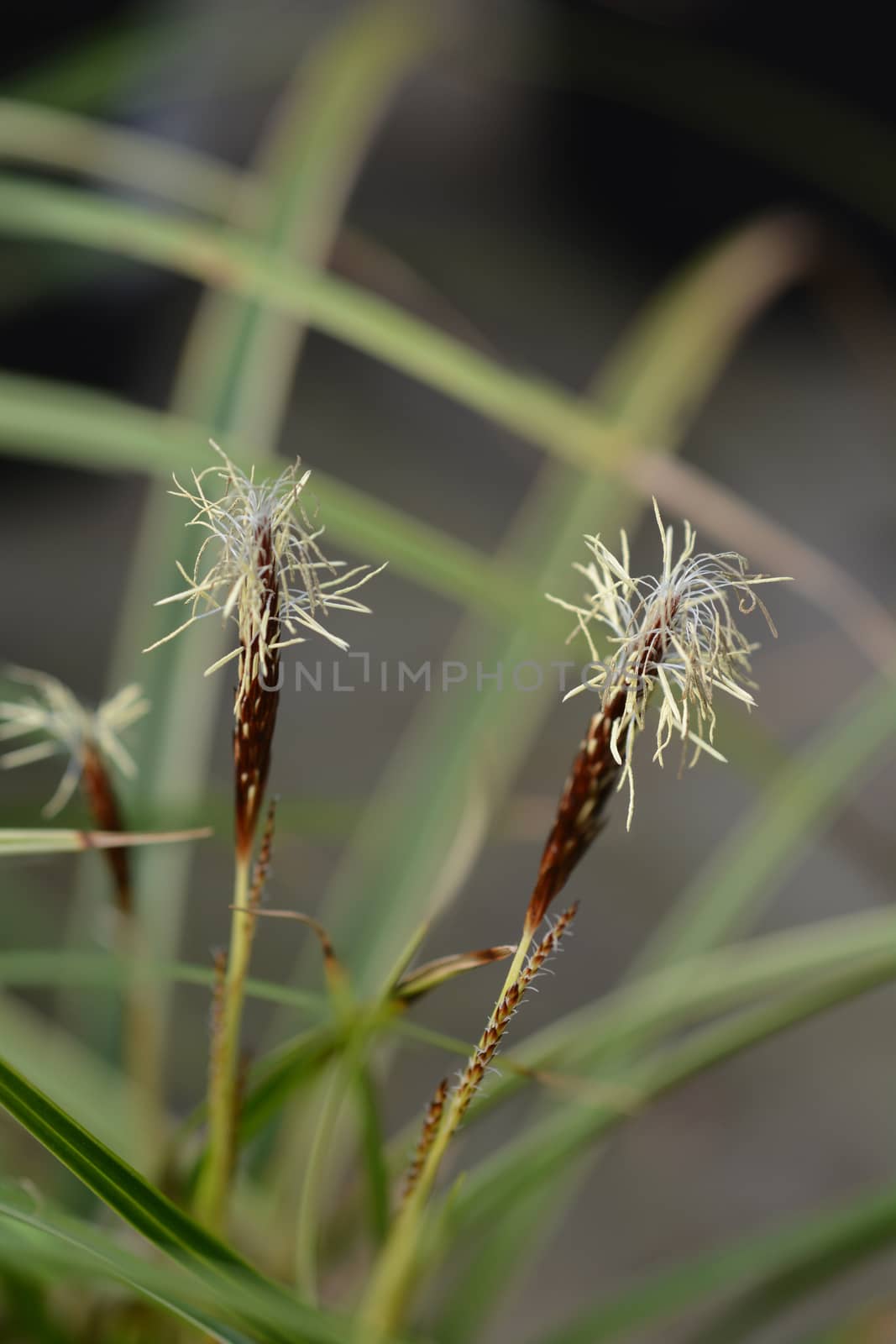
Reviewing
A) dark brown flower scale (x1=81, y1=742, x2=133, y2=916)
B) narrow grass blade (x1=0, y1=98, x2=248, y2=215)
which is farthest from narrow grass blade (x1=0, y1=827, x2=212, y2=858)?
narrow grass blade (x1=0, y1=98, x2=248, y2=215)

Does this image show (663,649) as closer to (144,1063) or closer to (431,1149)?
(431,1149)

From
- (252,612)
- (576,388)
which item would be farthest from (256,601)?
(576,388)

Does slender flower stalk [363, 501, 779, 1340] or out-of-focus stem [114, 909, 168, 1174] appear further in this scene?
out-of-focus stem [114, 909, 168, 1174]

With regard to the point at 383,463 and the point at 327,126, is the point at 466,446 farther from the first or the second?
the point at 327,126

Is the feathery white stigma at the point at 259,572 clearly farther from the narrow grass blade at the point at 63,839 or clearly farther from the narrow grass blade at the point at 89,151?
the narrow grass blade at the point at 89,151

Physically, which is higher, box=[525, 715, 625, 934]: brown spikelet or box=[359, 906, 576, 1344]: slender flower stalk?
box=[525, 715, 625, 934]: brown spikelet

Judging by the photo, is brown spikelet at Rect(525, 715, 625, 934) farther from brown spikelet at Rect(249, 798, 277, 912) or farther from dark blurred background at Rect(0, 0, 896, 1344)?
dark blurred background at Rect(0, 0, 896, 1344)

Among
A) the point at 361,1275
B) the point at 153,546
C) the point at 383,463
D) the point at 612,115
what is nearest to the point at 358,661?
the point at 153,546
